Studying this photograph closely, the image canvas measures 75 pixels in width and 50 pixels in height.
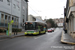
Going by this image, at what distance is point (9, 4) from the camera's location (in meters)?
26.8

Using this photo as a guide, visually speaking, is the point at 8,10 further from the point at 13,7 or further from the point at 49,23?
the point at 49,23

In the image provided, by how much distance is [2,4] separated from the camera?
23609 mm

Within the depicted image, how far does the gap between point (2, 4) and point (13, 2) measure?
228 inches

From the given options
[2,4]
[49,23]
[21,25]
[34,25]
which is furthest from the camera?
[49,23]

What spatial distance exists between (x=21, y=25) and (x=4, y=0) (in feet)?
39.1

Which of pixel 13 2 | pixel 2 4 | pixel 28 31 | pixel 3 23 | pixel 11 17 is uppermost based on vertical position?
pixel 13 2

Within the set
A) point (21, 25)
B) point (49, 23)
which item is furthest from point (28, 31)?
point (49, 23)

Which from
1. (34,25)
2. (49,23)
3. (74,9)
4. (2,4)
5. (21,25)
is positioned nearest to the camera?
(74,9)

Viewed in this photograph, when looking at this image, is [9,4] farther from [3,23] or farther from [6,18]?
[3,23]

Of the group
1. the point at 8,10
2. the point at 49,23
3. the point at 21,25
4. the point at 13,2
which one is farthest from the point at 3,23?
the point at 49,23

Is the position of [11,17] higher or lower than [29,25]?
higher

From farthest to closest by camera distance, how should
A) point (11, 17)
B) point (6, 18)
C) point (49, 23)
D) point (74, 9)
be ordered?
point (49, 23) → point (11, 17) → point (6, 18) → point (74, 9)

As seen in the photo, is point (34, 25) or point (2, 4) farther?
point (2, 4)

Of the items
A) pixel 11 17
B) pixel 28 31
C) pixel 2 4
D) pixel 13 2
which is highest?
pixel 13 2
